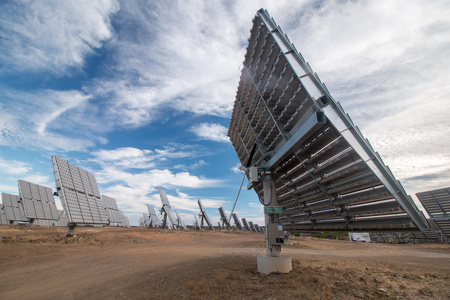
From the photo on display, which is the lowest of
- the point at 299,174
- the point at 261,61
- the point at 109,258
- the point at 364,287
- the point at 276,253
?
the point at 364,287

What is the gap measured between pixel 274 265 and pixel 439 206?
1094 inches

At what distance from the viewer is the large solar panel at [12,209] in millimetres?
41312

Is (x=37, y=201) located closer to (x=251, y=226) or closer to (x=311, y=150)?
(x=251, y=226)

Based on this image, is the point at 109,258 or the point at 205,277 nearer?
the point at 205,277

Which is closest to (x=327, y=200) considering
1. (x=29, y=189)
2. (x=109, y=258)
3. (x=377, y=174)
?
(x=377, y=174)

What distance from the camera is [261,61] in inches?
335

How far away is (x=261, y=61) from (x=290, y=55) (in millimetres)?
2017

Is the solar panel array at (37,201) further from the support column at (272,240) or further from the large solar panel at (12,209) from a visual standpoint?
the support column at (272,240)

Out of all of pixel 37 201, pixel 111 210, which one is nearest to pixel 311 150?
pixel 37 201

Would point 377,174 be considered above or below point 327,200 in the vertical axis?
above

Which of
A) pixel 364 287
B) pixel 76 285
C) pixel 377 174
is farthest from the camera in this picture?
pixel 76 285

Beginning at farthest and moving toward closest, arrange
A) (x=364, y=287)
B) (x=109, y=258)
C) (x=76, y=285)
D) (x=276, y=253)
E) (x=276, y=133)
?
1. (x=109, y=258)
2. (x=276, y=133)
3. (x=276, y=253)
4. (x=76, y=285)
5. (x=364, y=287)

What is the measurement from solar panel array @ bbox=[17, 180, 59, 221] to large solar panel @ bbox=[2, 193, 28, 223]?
162 inches

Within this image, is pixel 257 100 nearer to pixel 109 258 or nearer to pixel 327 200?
pixel 327 200
